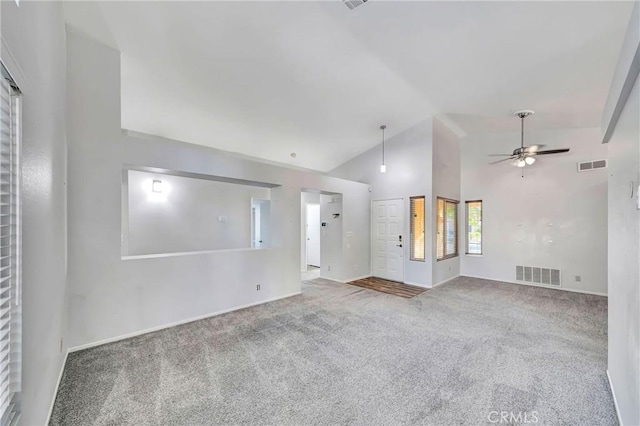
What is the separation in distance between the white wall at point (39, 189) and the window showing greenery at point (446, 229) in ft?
20.8

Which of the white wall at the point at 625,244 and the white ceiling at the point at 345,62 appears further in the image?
the white ceiling at the point at 345,62

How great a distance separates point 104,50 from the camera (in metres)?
3.23

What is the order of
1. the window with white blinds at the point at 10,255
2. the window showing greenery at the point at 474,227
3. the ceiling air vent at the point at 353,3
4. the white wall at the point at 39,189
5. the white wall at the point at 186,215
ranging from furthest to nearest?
the window showing greenery at the point at 474,227
the white wall at the point at 186,215
the ceiling air vent at the point at 353,3
the white wall at the point at 39,189
the window with white blinds at the point at 10,255

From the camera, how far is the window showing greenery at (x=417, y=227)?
20.0 ft

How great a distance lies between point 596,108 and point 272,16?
5363mm

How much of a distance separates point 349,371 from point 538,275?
19.3 ft

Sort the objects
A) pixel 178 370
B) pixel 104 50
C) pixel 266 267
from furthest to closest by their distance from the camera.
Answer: pixel 266 267, pixel 104 50, pixel 178 370

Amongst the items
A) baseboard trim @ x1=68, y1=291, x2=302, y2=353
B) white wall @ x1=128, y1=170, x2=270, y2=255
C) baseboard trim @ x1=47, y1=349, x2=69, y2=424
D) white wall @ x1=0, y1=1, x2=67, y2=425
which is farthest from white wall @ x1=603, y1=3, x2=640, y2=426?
white wall @ x1=128, y1=170, x2=270, y2=255

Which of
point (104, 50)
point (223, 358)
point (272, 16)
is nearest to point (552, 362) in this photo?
point (223, 358)

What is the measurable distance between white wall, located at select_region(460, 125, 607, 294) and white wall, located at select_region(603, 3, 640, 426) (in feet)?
13.8

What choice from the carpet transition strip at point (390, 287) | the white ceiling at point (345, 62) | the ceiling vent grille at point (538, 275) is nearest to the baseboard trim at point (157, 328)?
the carpet transition strip at point (390, 287)

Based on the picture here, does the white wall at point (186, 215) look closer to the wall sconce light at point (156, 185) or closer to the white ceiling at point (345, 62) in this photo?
the wall sconce light at point (156, 185)

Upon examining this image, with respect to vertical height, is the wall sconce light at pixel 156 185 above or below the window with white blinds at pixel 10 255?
above

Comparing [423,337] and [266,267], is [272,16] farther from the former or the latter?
[423,337]
